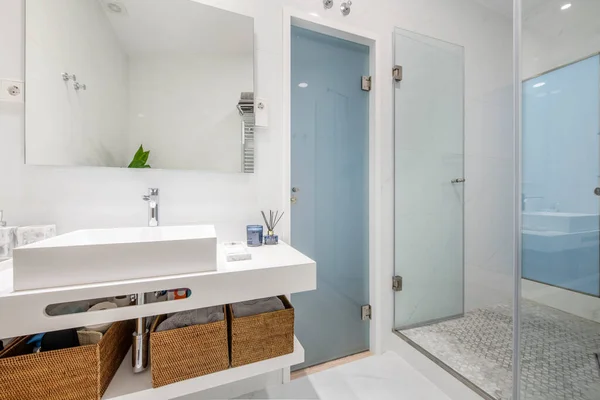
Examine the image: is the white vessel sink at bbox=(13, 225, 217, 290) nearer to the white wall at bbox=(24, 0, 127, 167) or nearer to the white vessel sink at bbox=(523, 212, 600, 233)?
the white wall at bbox=(24, 0, 127, 167)

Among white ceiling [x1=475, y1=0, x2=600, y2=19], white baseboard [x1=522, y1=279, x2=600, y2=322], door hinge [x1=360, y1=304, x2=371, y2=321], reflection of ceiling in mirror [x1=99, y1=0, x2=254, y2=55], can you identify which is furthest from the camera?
door hinge [x1=360, y1=304, x2=371, y2=321]

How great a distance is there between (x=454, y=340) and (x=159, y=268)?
5.80 ft

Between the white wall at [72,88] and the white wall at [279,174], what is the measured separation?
51mm

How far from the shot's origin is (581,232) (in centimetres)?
133

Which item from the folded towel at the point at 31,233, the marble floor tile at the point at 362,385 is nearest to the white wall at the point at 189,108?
the folded towel at the point at 31,233

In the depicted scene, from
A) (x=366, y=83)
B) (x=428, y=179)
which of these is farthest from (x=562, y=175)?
(x=366, y=83)

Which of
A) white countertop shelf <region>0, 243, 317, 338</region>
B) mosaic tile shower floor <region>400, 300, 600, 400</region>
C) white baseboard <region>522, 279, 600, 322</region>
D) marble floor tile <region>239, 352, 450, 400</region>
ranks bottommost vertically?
marble floor tile <region>239, 352, 450, 400</region>

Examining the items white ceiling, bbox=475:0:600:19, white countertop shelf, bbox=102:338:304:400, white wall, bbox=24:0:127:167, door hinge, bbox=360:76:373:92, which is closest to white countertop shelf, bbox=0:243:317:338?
white countertop shelf, bbox=102:338:304:400

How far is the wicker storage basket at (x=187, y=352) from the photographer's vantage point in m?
0.84

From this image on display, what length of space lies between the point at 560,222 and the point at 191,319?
6.02 feet

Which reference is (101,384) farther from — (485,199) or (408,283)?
(485,199)

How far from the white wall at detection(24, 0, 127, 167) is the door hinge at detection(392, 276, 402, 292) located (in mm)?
1684

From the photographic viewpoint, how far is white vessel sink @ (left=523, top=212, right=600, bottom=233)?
128cm

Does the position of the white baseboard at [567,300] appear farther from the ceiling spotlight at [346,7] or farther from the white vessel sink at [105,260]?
the ceiling spotlight at [346,7]
